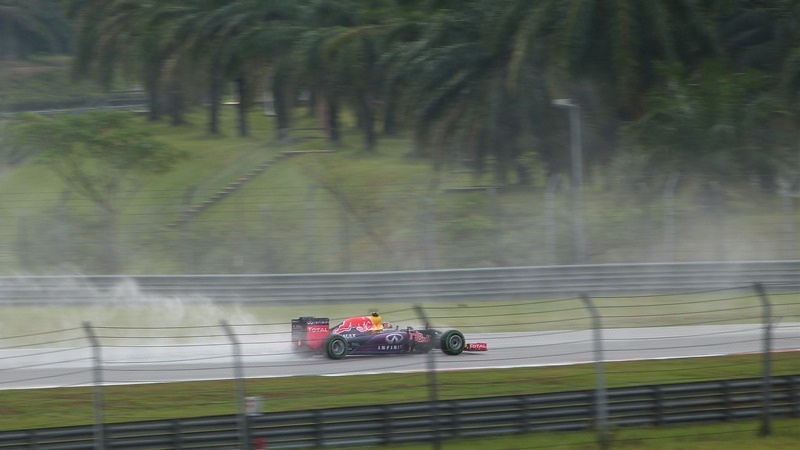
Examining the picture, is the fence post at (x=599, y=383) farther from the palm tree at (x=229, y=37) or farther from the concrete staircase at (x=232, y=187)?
the palm tree at (x=229, y=37)

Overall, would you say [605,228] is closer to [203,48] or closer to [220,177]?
[220,177]

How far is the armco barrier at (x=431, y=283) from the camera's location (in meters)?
19.9

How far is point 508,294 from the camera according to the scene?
20016 millimetres

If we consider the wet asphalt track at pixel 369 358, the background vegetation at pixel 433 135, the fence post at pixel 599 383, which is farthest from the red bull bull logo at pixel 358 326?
the background vegetation at pixel 433 135

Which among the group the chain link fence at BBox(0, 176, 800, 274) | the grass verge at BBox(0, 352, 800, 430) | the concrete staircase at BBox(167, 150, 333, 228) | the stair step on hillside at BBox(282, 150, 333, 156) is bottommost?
the grass verge at BBox(0, 352, 800, 430)

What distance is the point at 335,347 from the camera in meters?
14.1

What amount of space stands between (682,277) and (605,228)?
363 centimetres

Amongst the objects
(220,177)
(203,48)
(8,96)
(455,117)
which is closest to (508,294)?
(455,117)

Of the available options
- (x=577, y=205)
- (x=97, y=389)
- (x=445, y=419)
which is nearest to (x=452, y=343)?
(x=445, y=419)

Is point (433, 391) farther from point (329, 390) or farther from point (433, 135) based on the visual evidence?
point (433, 135)

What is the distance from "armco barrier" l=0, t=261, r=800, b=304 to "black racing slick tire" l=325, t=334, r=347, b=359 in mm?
5969

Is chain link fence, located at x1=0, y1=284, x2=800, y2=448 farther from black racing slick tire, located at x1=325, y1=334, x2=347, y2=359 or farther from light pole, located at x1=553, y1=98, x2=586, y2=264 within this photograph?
light pole, located at x1=553, y1=98, x2=586, y2=264

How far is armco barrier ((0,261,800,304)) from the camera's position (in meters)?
19.9

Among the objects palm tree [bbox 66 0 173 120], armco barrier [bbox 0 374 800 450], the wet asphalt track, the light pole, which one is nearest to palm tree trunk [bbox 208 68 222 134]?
palm tree [bbox 66 0 173 120]
